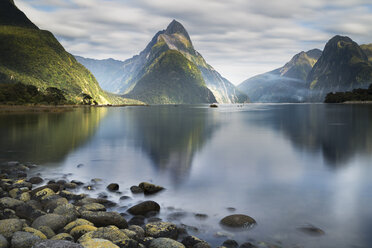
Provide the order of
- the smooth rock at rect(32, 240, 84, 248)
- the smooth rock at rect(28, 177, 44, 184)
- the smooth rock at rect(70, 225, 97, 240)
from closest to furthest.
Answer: the smooth rock at rect(32, 240, 84, 248) < the smooth rock at rect(70, 225, 97, 240) < the smooth rock at rect(28, 177, 44, 184)

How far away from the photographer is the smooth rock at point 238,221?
13114 mm

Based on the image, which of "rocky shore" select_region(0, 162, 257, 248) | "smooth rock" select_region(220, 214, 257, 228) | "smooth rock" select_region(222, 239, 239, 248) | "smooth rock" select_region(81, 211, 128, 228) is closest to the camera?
"rocky shore" select_region(0, 162, 257, 248)

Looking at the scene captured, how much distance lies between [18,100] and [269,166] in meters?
157

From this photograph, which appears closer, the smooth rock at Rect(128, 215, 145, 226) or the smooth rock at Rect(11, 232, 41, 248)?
the smooth rock at Rect(11, 232, 41, 248)

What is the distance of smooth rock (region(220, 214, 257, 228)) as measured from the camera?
13.1 metres

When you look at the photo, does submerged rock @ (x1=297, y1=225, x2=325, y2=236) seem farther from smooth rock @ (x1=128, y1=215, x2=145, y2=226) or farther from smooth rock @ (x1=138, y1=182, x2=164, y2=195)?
smooth rock @ (x1=138, y1=182, x2=164, y2=195)

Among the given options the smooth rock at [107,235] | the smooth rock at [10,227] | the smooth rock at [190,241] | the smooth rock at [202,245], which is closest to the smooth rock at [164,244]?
the smooth rock at [202,245]

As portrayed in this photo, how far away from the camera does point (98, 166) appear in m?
26.6

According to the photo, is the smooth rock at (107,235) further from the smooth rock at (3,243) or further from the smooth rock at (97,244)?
the smooth rock at (3,243)

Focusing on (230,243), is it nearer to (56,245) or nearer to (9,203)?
(56,245)

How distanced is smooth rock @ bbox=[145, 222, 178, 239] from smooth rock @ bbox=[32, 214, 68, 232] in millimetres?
3447

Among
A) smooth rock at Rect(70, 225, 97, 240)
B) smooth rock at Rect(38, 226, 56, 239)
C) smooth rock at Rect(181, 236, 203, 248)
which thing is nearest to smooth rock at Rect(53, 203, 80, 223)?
smooth rock at Rect(38, 226, 56, 239)

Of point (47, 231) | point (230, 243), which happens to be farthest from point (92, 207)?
point (230, 243)

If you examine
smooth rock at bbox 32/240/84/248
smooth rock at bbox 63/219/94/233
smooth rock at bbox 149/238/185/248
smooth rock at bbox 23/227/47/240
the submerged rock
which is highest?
smooth rock at bbox 32/240/84/248
